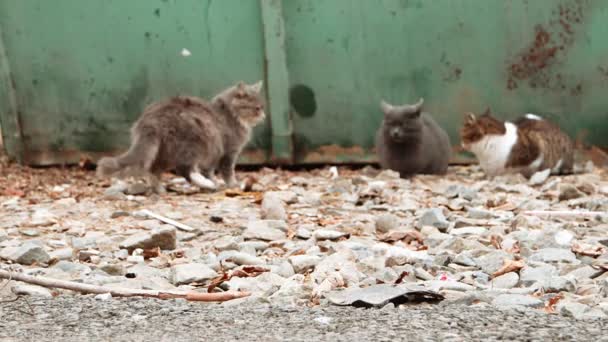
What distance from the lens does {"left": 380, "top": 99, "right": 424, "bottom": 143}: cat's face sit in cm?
674

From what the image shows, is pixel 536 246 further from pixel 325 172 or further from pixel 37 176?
pixel 37 176

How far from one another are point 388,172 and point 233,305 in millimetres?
3961

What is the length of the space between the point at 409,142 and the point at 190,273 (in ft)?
12.2

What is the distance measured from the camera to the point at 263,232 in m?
4.38

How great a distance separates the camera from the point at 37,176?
695 cm

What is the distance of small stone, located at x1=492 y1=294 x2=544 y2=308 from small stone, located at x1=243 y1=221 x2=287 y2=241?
165 cm

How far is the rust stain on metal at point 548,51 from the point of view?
22.5 feet

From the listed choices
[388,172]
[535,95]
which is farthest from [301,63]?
[535,95]

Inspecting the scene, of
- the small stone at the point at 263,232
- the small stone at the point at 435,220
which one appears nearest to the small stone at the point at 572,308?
the small stone at the point at 435,220

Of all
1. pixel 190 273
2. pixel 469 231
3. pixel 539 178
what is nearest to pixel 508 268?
pixel 469 231

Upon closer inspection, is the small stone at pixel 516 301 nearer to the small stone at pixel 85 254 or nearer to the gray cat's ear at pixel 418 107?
the small stone at pixel 85 254

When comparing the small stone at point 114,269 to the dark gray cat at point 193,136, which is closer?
the small stone at point 114,269

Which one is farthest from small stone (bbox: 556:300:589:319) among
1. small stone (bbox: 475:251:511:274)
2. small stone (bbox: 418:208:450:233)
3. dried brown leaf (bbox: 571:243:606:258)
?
small stone (bbox: 418:208:450:233)

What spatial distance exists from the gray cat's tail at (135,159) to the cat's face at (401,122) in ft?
6.23
